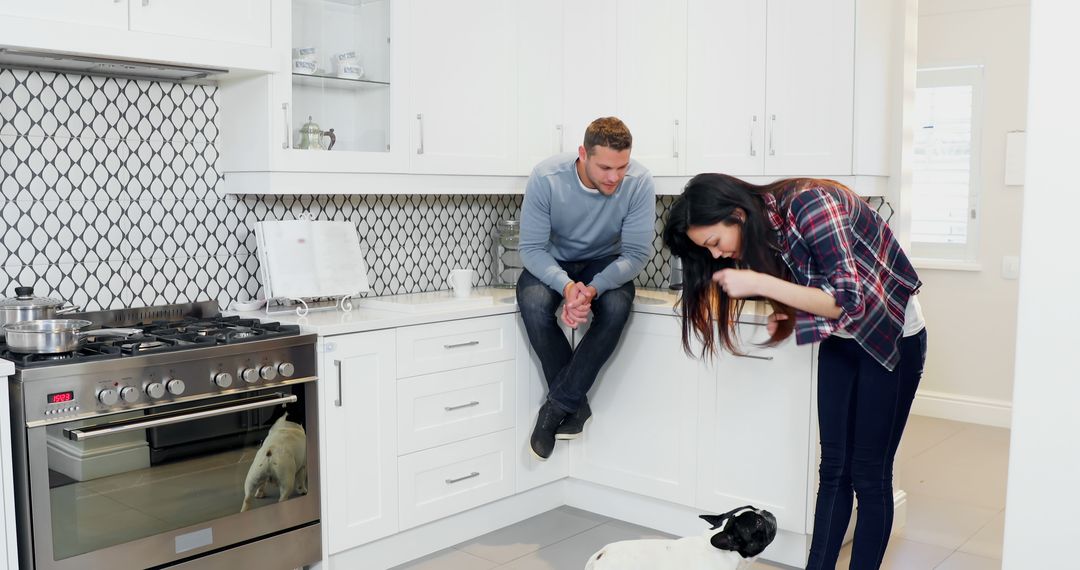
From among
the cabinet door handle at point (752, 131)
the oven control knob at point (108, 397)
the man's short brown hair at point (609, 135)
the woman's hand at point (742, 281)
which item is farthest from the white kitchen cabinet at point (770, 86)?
the oven control knob at point (108, 397)

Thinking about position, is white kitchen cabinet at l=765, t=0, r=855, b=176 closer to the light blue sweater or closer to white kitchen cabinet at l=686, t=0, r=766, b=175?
white kitchen cabinet at l=686, t=0, r=766, b=175

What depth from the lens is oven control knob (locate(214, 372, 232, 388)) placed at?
260 cm

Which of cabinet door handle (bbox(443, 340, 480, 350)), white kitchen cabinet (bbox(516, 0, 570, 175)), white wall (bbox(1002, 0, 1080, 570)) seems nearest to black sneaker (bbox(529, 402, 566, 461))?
cabinet door handle (bbox(443, 340, 480, 350))

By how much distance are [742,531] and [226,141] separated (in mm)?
2035

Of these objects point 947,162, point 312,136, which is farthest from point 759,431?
point 947,162

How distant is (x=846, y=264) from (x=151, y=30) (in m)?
1.94

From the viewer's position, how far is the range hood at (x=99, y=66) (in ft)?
8.16

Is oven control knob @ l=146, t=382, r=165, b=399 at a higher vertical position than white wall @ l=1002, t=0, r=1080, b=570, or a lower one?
lower

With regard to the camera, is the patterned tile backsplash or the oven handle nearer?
the oven handle

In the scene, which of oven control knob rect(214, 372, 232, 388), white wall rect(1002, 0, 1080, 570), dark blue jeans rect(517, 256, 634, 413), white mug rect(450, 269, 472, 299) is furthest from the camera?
white mug rect(450, 269, 472, 299)

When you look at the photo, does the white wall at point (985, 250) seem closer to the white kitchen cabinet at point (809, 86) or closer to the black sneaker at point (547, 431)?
the white kitchen cabinet at point (809, 86)

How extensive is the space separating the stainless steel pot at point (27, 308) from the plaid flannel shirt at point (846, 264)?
1924 mm

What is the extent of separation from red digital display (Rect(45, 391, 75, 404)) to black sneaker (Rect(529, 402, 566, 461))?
1.59 m

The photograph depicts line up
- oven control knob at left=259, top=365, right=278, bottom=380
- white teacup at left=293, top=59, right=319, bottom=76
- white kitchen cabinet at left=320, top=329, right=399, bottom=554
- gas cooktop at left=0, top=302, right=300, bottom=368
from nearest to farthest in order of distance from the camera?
gas cooktop at left=0, top=302, right=300, bottom=368 < oven control knob at left=259, top=365, right=278, bottom=380 < white kitchen cabinet at left=320, top=329, right=399, bottom=554 < white teacup at left=293, top=59, right=319, bottom=76
